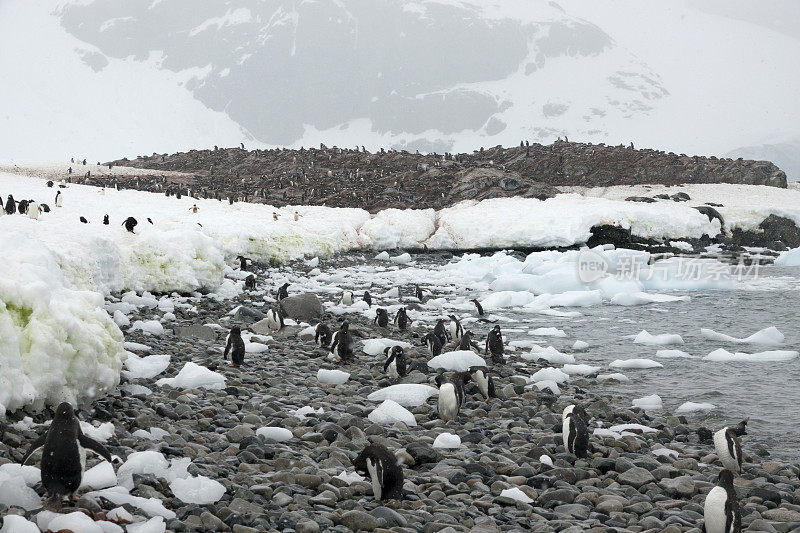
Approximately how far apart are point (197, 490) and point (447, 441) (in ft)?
8.00

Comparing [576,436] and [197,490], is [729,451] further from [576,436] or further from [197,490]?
[197,490]

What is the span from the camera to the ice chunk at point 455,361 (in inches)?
348

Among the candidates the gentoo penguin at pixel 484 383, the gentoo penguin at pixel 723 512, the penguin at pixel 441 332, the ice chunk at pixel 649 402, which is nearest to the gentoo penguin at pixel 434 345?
the penguin at pixel 441 332

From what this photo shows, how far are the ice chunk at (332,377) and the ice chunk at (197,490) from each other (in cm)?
373

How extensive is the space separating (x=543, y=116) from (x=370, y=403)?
12579 centimetres

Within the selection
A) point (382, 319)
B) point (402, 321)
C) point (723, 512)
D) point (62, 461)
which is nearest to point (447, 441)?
point (723, 512)

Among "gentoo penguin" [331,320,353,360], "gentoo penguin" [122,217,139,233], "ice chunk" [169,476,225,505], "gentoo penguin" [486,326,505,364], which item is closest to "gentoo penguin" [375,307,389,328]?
"gentoo penguin" [331,320,353,360]

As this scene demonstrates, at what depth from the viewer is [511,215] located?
28859 mm

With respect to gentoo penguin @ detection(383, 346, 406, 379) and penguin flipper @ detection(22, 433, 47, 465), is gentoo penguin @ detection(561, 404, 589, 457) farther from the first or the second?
penguin flipper @ detection(22, 433, 47, 465)

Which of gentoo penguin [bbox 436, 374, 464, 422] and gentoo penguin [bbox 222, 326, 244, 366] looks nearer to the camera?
gentoo penguin [bbox 436, 374, 464, 422]

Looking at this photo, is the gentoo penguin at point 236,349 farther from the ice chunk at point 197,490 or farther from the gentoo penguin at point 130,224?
the gentoo penguin at point 130,224

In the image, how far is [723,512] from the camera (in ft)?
13.4

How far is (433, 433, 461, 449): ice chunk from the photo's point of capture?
579 centimetres

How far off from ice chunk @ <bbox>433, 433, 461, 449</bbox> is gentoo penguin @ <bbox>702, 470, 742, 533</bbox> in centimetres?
221
